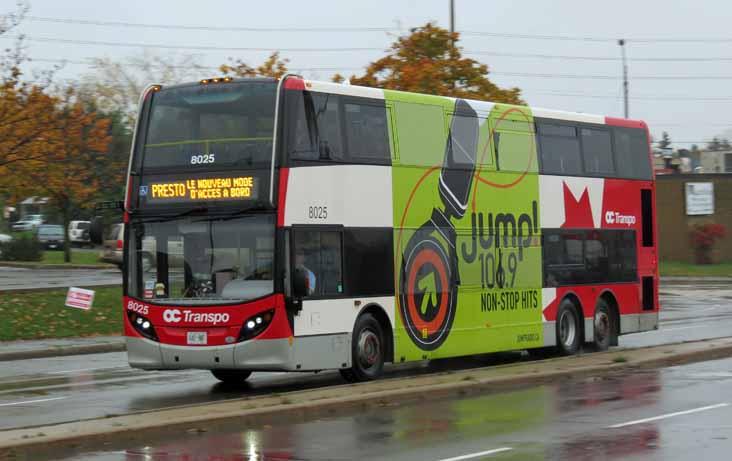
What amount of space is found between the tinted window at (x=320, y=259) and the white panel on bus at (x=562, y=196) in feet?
19.0

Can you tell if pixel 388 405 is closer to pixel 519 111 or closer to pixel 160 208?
pixel 160 208

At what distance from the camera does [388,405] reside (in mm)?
14227

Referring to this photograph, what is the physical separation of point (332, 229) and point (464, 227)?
11.6 ft

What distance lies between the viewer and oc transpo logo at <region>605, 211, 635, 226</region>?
23469 mm

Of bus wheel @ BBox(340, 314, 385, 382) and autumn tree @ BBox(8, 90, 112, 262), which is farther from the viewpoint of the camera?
autumn tree @ BBox(8, 90, 112, 262)

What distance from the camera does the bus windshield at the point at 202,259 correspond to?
1620 cm

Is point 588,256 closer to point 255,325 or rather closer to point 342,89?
point 342,89

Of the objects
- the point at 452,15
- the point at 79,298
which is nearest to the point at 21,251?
the point at 452,15

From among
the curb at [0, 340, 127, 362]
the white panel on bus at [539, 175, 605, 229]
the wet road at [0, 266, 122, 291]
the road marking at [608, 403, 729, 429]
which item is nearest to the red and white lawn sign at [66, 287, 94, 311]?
the curb at [0, 340, 127, 362]

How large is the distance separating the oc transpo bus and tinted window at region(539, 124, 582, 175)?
0.08 m

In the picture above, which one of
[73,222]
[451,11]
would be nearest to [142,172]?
[451,11]

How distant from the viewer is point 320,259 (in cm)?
1688

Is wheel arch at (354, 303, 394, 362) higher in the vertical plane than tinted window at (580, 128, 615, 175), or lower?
lower

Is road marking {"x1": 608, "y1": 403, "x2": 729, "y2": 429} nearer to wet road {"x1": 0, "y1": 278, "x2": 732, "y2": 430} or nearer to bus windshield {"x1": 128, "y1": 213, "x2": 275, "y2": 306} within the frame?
bus windshield {"x1": 128, "y1": 213, "x2": 275, "y2": 306}
